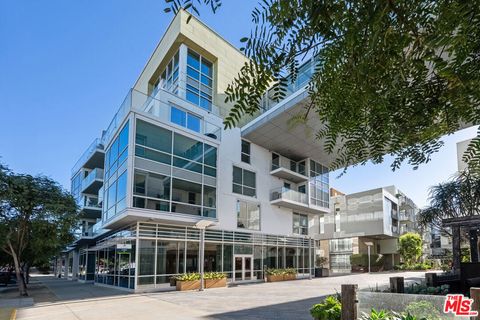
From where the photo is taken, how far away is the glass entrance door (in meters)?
25.2

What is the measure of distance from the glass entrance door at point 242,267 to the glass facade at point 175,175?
4.29m

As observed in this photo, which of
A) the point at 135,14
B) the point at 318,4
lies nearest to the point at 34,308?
the point at 135,14

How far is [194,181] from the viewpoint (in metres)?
A: 22.6

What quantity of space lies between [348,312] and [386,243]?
164 feet

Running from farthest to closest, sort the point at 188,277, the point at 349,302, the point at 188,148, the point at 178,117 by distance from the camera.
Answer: the point at 178,117
the point at 188,148
the point at 188,277
the point at 349,302

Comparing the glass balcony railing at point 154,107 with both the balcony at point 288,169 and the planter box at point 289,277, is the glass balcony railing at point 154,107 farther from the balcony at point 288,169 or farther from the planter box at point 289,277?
the planter box at point 289,277

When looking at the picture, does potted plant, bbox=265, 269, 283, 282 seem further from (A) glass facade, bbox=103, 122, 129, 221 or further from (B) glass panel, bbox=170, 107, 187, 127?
(B) glass panel, bbox=170, 107, 187, 127

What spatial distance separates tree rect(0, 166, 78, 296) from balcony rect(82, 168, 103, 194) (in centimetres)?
997

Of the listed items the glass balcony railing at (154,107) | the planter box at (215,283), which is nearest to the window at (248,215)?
the planter box at (215,283)

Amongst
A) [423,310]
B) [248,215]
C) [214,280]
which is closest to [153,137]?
[214,280]

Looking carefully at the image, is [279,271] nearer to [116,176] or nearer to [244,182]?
[244,182]

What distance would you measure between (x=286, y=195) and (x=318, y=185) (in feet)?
16.6

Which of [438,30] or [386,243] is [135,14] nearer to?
[438,30]

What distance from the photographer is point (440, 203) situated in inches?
1054
